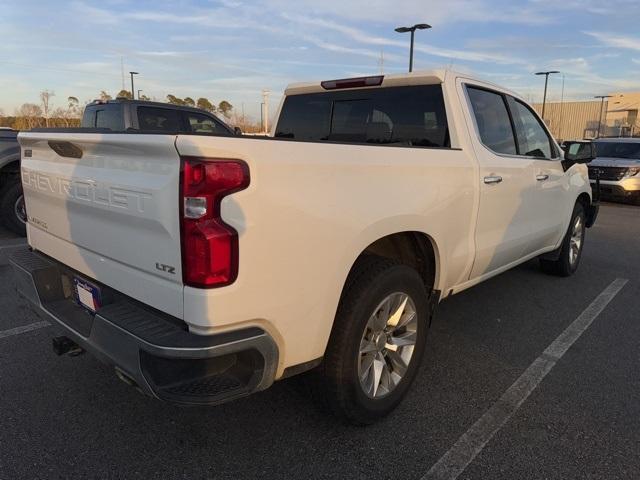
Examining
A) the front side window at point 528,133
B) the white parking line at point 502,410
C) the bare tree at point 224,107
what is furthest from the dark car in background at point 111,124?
the bare tree at point 224,107

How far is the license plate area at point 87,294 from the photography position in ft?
7.88

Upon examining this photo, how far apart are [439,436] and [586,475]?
0.69m

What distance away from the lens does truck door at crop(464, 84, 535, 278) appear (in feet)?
11.3

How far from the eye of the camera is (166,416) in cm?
281

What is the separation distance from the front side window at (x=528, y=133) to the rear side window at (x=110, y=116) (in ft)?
22.1

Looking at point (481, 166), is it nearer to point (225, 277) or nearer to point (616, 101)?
point (225, 277)

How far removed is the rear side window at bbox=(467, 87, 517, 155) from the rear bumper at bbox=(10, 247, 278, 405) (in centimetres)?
236

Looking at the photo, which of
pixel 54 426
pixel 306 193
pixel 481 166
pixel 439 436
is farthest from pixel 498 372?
pixel 54 426

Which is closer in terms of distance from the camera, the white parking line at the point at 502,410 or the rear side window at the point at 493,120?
the white parking line at the point at 502,410

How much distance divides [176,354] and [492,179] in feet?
8.13

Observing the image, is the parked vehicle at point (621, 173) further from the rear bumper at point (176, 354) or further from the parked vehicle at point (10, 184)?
the rear bumper at point (176, 354)

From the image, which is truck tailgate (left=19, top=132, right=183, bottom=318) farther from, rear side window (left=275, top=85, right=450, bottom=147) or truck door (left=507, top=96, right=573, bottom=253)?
truck door (left=507, top=96, right=573, bottom=253)

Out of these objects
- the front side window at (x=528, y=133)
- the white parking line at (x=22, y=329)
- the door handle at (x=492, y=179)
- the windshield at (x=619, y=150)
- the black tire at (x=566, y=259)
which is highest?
the front side window at (x=528, y=133)

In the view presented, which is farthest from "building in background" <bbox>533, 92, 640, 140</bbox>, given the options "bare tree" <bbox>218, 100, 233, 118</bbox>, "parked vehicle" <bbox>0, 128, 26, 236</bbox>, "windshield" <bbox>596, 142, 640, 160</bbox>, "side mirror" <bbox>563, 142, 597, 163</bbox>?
"parked vehicle" <bbox>0, 128, 26, 236</bbox>
